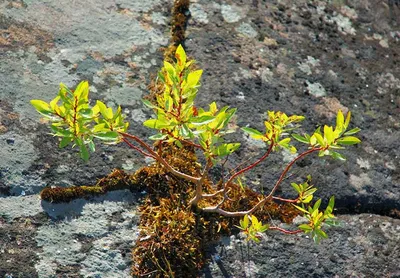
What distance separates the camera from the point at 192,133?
218cm

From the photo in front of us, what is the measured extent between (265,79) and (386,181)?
68 cm

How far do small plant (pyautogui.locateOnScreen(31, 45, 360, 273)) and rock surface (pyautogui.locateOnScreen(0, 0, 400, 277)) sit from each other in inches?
5.2

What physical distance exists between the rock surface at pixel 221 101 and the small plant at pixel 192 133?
132 millimetres

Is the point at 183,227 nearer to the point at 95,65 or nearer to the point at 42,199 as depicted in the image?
the point at 42,199

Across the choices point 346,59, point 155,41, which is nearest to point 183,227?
point 155,41

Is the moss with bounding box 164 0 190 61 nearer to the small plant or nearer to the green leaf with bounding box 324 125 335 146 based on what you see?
the small plant

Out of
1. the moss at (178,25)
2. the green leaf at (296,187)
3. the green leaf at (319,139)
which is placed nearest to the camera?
the green leaf at (319,139)

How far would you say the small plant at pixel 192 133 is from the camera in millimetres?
2176

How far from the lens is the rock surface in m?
2.52

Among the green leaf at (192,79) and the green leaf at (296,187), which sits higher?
the green leaf at (192,79)

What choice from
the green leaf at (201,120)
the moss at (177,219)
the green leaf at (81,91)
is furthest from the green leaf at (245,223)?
the green leaf at (81,91)

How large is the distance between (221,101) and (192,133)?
2.59ft

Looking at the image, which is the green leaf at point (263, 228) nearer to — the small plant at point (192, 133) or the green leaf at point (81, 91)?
the small plant at point (192, 133)

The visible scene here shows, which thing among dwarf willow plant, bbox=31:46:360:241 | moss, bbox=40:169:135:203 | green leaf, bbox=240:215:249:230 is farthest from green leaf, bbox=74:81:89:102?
green leaf, bbox=240:215:249:230
